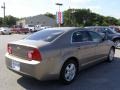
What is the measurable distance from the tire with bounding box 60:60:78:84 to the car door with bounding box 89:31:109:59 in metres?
1.46

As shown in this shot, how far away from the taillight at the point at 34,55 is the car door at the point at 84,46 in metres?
1.35

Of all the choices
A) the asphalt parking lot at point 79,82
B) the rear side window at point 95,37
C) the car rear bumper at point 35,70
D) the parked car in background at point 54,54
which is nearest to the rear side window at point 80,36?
the parked car in background at point 54,54

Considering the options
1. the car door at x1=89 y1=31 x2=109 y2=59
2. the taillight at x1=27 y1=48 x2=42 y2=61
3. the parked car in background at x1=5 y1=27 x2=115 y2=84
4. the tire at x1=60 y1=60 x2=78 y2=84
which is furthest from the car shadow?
the taillight at x1=27 y1=48 x2=42 y2=61

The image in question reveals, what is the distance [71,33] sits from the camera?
618 centimetres

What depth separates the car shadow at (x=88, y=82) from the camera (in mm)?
5586

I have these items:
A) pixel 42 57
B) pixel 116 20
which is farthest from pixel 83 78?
pixel 116 20

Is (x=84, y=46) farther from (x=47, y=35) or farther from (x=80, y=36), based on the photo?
(x=47, y=35)

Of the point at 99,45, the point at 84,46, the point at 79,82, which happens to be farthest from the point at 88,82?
the point at 99,45

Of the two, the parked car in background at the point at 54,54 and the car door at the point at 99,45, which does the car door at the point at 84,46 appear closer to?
the parked car in background at the point at 54,54

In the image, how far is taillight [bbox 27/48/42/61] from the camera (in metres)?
5.11

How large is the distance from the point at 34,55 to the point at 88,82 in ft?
5.97

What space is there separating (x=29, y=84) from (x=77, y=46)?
68.0 inches

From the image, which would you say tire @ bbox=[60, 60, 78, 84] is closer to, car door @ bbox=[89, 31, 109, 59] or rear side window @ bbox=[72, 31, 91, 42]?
rear side window @ bbox=[72, 31, 91, 42]

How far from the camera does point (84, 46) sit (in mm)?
6504
